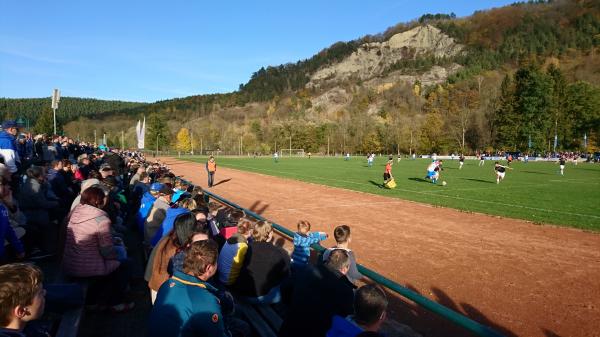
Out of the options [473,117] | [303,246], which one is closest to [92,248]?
[303,246]

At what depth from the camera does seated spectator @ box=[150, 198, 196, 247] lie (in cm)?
607

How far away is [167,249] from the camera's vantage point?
14.7ft

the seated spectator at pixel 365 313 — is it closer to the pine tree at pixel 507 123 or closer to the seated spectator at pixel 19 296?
the seated spectator at pixel 19 296

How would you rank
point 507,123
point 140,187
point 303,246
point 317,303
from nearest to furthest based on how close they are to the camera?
point 317,303 → point 303,246 → point 140,187 → point 507,123

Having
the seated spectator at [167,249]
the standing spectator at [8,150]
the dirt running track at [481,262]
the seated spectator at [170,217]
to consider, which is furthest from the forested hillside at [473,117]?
the seated spectator at [167,249]

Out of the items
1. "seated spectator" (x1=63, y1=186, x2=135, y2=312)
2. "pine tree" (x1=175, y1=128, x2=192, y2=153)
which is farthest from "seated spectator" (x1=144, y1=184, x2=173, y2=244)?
"pine tree" (x1=175, y1=128, x2=192, y2=153)

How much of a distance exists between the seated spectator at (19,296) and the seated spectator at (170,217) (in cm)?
317

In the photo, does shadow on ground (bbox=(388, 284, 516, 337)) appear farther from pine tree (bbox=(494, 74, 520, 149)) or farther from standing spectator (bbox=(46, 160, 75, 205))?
pine tree (bbox=(494, 74, 520, 149))

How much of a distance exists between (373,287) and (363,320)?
242 mm

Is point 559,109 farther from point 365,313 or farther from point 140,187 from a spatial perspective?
point 365,313

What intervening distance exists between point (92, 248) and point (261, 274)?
84.4 inches

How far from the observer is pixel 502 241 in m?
10.8

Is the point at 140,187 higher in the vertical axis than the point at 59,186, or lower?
lower

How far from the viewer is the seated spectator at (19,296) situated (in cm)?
238
